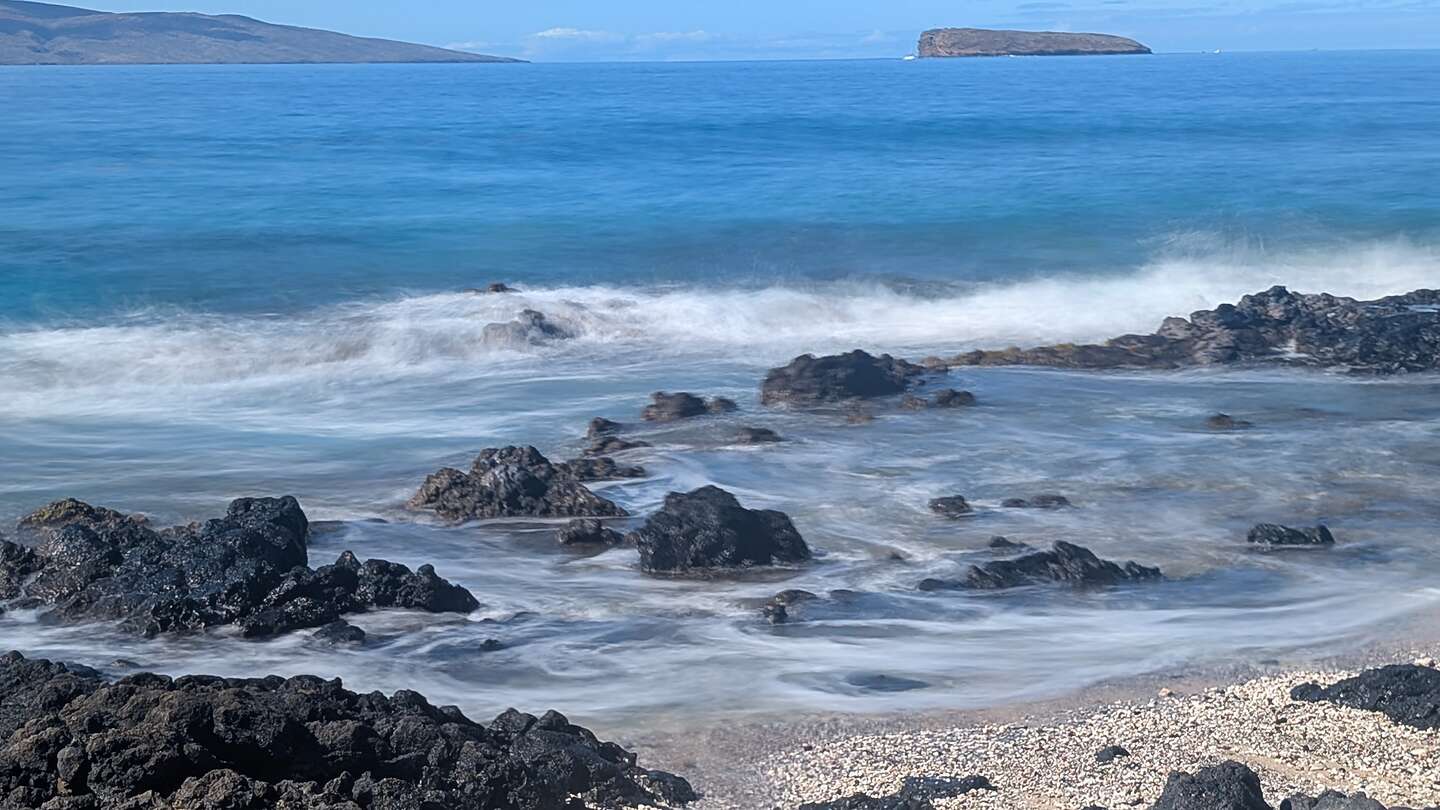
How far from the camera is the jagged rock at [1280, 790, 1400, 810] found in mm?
5906

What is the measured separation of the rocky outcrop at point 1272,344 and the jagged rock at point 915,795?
11716 mm

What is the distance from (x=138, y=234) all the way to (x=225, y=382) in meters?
12.3

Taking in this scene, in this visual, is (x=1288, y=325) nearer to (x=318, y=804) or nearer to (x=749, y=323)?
(x=749, y=323)

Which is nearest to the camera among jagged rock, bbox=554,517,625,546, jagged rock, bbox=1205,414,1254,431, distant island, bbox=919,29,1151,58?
jagged rock, bbox=554,517,625,546

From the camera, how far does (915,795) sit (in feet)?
21.2

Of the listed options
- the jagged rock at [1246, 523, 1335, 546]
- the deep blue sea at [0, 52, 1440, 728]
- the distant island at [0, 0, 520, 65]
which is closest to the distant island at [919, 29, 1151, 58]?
the distant island at [0, 0, 520, 65]

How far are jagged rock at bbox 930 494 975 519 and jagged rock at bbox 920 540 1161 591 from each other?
1401 mm

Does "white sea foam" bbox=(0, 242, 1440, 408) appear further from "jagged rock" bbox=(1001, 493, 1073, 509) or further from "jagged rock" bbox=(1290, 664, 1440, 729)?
"jagged rock" bbox=(1290, 664, 1440, 729)

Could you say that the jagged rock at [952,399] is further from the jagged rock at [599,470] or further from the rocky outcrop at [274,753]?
the rocky outcrop at [274,753]

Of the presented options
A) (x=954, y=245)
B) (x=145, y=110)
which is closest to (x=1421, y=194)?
(x=954, y=245)

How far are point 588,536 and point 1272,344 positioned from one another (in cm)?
1062

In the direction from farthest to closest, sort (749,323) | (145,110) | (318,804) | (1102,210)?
1. (145,110)
2. (1102,210)
3. (749,323)
4. (318,804)

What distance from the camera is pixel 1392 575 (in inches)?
408

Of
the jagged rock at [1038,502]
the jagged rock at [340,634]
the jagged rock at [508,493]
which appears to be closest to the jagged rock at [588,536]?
the jagged rock at [508,493]
